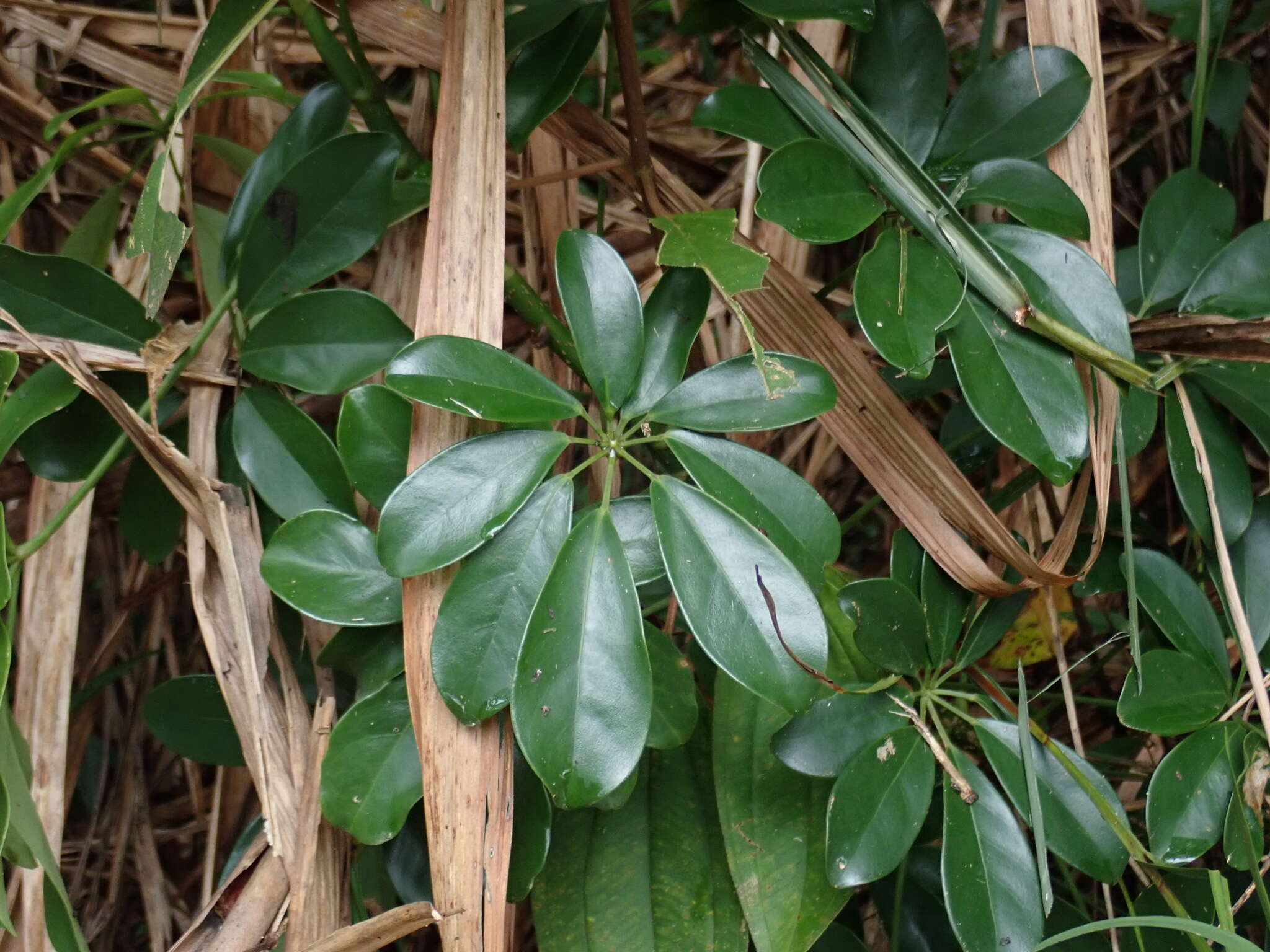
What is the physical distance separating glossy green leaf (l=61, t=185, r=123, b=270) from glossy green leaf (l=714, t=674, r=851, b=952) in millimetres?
671

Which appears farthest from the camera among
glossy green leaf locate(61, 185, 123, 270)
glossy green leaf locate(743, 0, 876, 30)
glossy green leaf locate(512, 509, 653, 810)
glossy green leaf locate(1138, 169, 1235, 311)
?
glossy green leaf locate(61, 185, 123, 270)

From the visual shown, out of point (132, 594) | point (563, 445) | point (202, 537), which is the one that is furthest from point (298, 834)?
point (132, 594)

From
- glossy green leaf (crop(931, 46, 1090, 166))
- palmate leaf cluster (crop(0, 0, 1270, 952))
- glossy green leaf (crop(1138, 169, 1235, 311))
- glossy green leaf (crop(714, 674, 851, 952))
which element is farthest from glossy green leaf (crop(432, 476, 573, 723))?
glossy green leaf (crop(1138, 169, 1235, 311))

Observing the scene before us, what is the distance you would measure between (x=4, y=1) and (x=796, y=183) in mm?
762

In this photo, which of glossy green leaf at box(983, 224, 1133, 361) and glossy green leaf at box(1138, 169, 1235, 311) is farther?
glossy green leaf at box(1138, 169, 1235, 311)

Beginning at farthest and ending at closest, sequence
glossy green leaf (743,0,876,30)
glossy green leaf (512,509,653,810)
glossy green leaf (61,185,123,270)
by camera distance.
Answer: glossy green leaf (61,185,123,270) < glossy green leaf (743,0,876,30) < glossy green leaf (512,509,653,810)

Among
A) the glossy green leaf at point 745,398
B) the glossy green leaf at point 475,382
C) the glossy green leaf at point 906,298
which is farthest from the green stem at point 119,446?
the glossy green leaf at point 906,298

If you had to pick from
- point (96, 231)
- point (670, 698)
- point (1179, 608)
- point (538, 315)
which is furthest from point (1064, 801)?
point (96, 231)

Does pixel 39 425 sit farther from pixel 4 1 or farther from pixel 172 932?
pixel 172 932

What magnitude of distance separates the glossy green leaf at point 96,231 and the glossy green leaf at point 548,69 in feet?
1.33

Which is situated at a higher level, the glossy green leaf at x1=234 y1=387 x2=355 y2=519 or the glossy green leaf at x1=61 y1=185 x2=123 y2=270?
the glossy green leaf at x1=61 y1=185 x2=123 y2=270

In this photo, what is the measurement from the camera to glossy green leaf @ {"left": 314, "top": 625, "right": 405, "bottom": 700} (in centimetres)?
66

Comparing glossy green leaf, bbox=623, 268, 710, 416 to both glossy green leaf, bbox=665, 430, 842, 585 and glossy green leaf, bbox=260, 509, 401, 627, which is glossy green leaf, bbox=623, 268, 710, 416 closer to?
glossy green leaf, bbox=665, 430, 842, 585

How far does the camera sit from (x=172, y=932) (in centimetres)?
112
